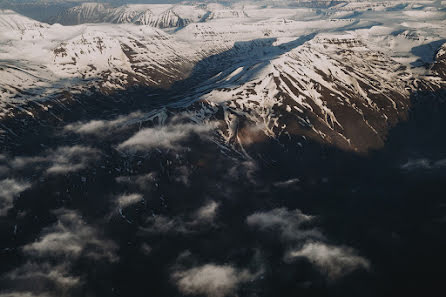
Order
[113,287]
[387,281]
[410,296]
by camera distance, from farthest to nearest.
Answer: [113,287]
[387,281]
[410,296]

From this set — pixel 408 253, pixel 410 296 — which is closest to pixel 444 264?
pixel 408 253

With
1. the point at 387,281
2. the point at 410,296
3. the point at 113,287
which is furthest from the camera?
the point at 113,287

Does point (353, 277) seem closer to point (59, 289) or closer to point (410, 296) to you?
point (410, 296)

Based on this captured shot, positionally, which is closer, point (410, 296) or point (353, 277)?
point (410, 296)

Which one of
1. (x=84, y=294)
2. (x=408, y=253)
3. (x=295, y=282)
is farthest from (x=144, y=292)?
(x=408, y=253)

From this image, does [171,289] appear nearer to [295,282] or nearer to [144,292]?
[144,292]

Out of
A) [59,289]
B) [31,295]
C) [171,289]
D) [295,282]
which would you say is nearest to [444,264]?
[295,282]

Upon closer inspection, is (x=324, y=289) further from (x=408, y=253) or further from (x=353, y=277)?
(x=408, y=253)

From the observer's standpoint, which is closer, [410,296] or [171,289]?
[410,296]
